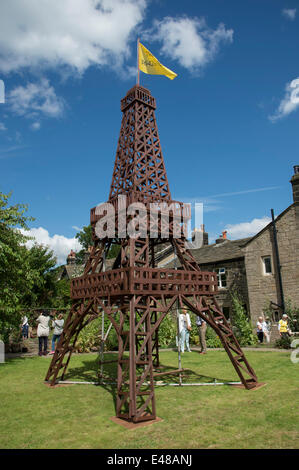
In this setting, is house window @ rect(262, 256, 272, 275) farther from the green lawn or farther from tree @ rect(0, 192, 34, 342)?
tree @ rect(0, 192, 34, 342)

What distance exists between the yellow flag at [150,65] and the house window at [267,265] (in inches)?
562

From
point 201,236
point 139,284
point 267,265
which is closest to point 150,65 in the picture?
point 139,284

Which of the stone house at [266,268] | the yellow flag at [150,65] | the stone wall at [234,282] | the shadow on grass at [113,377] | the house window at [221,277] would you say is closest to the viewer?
the shadow on grass at [113,377]

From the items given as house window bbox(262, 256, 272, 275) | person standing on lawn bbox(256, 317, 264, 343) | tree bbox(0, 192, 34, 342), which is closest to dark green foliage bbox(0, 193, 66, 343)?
tree bbox(0, 192, 34, 342)

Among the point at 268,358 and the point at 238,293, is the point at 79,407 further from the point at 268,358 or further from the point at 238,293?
the point at 238,293

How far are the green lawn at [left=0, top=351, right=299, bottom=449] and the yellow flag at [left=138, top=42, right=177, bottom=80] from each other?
1181 centimetres

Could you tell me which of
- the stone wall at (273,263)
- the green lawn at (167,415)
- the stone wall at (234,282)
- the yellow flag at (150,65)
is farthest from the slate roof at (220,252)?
the yellow flag at (150,65)

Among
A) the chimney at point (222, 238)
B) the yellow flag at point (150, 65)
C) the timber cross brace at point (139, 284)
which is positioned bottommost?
the timber cross brace at point (139, 284)

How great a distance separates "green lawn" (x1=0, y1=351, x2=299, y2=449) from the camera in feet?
A: 19.0

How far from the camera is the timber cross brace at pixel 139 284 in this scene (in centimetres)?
779

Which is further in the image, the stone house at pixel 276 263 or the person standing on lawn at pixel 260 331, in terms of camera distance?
the stone house at pixel 276 263

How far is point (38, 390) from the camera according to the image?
9789mm

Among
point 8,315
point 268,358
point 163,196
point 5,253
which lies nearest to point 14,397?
point 8,315

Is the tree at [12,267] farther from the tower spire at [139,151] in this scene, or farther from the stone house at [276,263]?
the stone house at [276,263]
